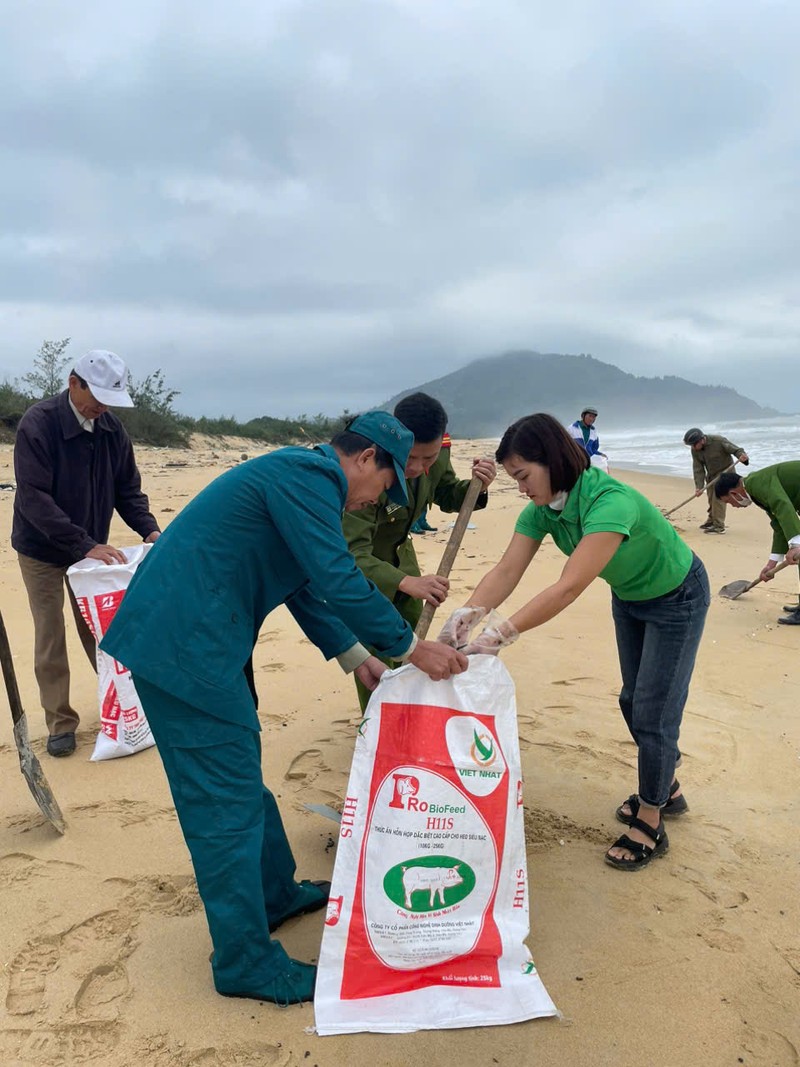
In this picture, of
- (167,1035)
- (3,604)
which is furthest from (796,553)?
(3,604)

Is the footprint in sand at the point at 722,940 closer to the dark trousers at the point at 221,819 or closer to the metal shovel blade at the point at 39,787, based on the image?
the dark trousers at the point at 221,819

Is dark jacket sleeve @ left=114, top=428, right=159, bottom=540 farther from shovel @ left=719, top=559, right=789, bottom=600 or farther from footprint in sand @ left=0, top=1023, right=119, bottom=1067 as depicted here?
shovel @ left=719, top=559, right=789, bottom=600

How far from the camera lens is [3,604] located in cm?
574

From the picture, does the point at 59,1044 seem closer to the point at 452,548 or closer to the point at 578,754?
the point at 452,548

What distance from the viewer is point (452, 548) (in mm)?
2814

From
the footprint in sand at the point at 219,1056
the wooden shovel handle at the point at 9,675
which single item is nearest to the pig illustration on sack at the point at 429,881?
the footprint in sand at the point at 219,1056

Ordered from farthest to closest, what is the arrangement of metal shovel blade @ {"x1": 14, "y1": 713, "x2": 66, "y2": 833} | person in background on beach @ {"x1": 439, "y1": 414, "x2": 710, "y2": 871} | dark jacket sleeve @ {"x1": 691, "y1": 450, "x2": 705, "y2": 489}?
dark jacket sleeve @ {"x1": 691, "y1": 450, "x2": 705, "y2": 489} < metal shovel blade @ {"x1": 14, "y1": 713, "x2": 66, "y2": 833} < person in background on beach @ {"x1": 439, "y1": 414, "x2": 710, "y2": 871}

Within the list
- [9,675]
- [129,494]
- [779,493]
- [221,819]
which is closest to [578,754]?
[221,819]

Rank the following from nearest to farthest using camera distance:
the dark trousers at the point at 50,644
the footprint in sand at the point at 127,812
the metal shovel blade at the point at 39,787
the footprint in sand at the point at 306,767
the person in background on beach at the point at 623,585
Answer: the person in background on beach at the point at 623,585 < the metal shovel blade at the point at 39,787 < the footprint in sand at the point at 127,812 < the footprint in sand at the point at 306,767 < the dark trousers at the point at 50,644

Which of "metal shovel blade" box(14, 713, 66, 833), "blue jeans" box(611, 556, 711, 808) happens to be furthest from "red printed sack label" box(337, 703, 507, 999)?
"metal shovel blade" box(14, 713, 66, 833)

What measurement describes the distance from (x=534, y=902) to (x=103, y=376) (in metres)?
2.74

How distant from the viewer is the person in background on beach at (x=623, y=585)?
7.58 feet

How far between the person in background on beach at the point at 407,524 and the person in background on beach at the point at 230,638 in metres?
0.75

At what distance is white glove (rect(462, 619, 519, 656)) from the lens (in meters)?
2.24
